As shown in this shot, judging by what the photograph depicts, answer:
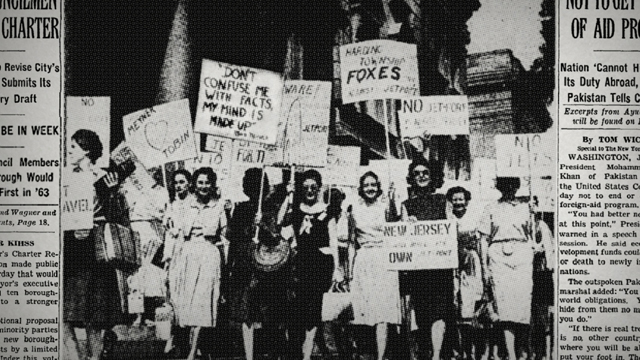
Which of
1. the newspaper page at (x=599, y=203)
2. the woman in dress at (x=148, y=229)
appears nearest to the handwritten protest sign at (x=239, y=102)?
the woman in dress at (x=148, y=229)

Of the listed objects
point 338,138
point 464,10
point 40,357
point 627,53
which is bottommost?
point 40,357

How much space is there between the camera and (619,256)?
10.2ft

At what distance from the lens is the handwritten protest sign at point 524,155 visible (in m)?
3.12

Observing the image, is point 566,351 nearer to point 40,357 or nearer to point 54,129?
point 40,357

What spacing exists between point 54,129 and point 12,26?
25.3 inches

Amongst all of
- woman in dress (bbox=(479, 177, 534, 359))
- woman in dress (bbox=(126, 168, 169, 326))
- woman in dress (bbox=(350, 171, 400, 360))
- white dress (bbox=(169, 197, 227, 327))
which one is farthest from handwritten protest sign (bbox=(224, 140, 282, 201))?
woman in dress (bbox=(479, 177, 534, 359))

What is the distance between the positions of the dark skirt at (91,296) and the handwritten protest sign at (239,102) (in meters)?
0.97

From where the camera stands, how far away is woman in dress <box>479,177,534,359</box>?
3.13 metres

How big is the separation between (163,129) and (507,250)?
83.2 inches

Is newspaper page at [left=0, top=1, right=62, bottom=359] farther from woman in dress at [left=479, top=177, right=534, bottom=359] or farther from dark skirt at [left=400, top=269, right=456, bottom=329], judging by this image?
woman in dress at [left=479, top=177, right=534, bottom=359]

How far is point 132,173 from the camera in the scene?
3154 mm

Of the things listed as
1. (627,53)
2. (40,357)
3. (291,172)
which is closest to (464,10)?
(627,53)

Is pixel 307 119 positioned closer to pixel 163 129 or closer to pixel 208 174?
pixel 208 174

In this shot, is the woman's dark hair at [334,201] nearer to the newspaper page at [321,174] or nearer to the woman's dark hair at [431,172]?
the newspaper page at [321,174]
